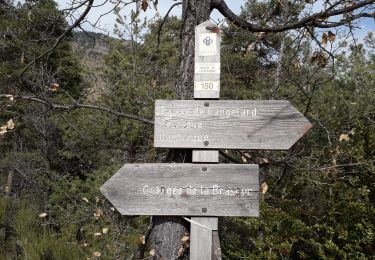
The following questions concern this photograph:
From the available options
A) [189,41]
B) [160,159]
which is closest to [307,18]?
[189,41]

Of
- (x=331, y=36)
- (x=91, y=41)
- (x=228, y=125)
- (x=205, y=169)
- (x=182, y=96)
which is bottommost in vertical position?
(x=205, y=169)

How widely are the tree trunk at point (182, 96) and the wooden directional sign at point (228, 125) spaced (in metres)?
0.21

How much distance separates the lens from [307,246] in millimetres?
8844

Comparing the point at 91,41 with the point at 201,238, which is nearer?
the point at 201,238

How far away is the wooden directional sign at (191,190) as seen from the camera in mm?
2143

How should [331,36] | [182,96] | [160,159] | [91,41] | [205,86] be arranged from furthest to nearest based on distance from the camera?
[160,159] < [91,41] < [331,36] < [182,96] < [205,86]

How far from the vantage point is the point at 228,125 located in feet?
7.15

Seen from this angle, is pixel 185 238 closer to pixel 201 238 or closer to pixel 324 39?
pixel 201 238

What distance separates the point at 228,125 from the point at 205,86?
25cm

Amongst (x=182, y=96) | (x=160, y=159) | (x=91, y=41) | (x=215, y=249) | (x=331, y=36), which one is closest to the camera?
(x=215, y=249)

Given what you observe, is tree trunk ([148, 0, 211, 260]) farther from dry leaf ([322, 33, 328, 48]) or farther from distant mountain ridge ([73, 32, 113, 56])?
distant mountain ridge ([73, 32, 113, 56])

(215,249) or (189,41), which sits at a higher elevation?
(189,41)

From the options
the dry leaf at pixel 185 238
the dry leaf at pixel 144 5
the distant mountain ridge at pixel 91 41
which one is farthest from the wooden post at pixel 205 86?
the distant mountain ridge at pixel 91 41

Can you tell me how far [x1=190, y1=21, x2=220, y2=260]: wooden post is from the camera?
85.0 inches
